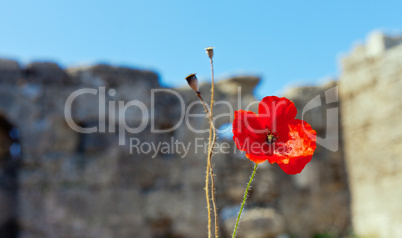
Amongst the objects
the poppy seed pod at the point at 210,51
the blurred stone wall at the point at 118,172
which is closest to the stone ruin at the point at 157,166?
the blurred stone wall at the point at 118,172

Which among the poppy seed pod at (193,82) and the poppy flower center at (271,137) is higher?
the poppy seed pod at (193,82)

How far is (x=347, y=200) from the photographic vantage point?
5.59 meters

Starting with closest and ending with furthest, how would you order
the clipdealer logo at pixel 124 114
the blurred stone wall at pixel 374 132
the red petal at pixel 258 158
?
the red petal at pixel 258 158 → the blurred stone wall at pixel 374 132 → the clipdealer logo at pixel 124 114

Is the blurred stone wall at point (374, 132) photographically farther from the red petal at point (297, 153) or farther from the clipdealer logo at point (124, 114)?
the red petal at point (297, 153)

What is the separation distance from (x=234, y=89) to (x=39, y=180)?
279 cm

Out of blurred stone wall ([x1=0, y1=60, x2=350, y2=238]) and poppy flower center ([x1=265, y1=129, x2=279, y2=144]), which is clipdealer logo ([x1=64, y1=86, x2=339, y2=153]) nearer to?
blurred stone wall ([x1=0, y1=60, x2=350, y2=238])

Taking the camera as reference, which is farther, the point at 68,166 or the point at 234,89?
the point at 234,89

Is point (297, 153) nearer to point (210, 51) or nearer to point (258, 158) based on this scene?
point (258, 158)

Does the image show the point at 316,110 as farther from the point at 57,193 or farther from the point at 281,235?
the point at 57,193

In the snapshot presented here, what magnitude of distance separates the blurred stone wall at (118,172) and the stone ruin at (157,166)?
13 mm

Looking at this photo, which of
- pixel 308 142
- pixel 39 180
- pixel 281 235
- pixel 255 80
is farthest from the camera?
pixel 255 80

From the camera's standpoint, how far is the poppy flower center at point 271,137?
743mm

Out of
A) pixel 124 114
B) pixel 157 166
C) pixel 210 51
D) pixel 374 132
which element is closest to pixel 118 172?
pixel 157 166

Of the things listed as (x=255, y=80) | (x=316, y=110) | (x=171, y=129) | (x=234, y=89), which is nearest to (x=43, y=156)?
(x=171, y=129)
